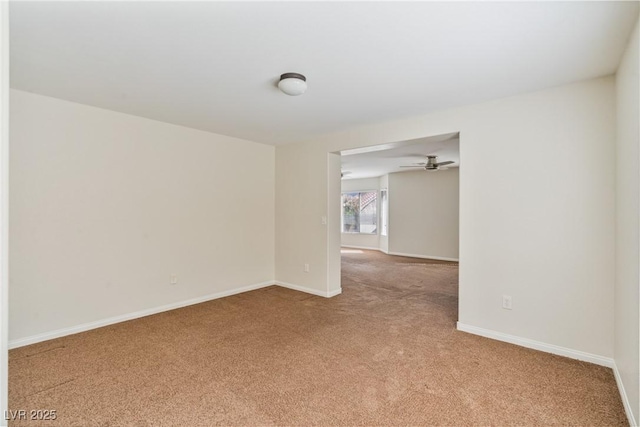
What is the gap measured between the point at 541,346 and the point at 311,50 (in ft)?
10.2

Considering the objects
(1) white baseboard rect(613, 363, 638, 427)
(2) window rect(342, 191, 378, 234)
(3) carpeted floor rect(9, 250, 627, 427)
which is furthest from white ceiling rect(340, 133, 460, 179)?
(1) white baseboard rect(613, 363, 638, 427)

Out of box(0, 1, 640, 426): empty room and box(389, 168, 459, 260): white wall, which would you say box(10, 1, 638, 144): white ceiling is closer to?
box(0, 1, 640, 426): empty room

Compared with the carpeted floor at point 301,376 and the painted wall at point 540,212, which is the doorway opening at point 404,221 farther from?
the carpeted floor at point 301,376

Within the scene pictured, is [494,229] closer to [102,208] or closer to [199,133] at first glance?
[199,133]

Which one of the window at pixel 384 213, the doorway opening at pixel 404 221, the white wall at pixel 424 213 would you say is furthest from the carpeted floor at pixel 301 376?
the window at pixel 384 213

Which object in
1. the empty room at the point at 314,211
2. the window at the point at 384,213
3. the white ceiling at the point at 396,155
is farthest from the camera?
the window at the point at 384,213

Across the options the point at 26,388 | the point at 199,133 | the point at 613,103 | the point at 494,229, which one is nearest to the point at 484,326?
the point at 494,229

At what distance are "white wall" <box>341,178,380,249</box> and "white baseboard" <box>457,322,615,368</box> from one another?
20.5ft

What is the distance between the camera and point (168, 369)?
2.29m

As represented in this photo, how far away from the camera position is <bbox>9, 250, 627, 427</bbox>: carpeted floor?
178 cm

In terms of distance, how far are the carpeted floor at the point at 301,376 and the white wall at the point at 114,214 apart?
0.38 m

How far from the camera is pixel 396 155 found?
5.77 meters

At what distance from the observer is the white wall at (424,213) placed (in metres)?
7.38

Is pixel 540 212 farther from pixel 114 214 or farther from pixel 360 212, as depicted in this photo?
pixel 360 212
